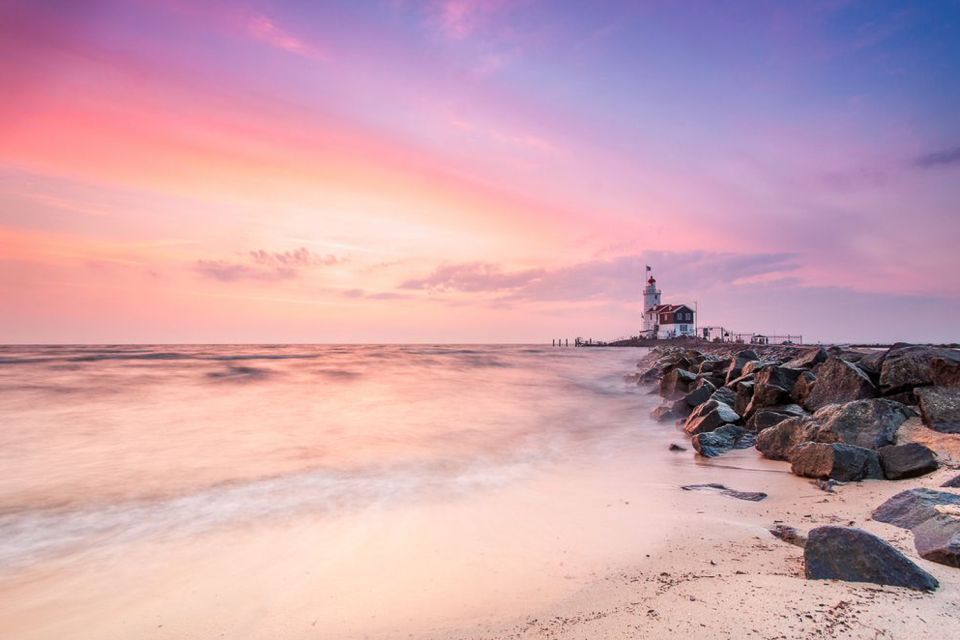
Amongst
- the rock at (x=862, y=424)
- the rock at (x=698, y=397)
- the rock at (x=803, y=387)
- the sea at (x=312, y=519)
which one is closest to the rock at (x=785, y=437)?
the rock at (x=862, y=424)

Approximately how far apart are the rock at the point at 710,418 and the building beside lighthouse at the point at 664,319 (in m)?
67.6

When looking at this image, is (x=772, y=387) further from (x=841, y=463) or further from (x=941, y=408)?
(x=841, y=463)

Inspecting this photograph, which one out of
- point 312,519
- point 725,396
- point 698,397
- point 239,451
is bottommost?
point 239,451

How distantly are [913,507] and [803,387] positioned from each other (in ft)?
19.5

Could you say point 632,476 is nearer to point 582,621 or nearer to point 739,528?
point 739,528

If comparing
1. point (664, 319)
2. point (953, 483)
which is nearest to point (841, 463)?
point (953, 483)

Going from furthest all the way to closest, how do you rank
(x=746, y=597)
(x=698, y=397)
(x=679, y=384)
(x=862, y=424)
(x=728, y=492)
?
(x=679, y=384), (x=698, y=397), (x=862, y=424), (x=728, y=492), (x=746, y=597)

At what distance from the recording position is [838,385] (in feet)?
27.5

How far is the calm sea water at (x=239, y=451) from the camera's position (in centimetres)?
549

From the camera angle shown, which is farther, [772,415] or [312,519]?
[772,415]

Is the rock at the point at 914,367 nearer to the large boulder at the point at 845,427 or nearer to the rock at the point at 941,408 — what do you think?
the rock at the point at 941,408

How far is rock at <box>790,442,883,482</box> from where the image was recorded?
205 inches

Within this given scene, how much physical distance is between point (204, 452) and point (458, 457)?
4360 millimetres

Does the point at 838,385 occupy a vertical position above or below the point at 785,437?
above
